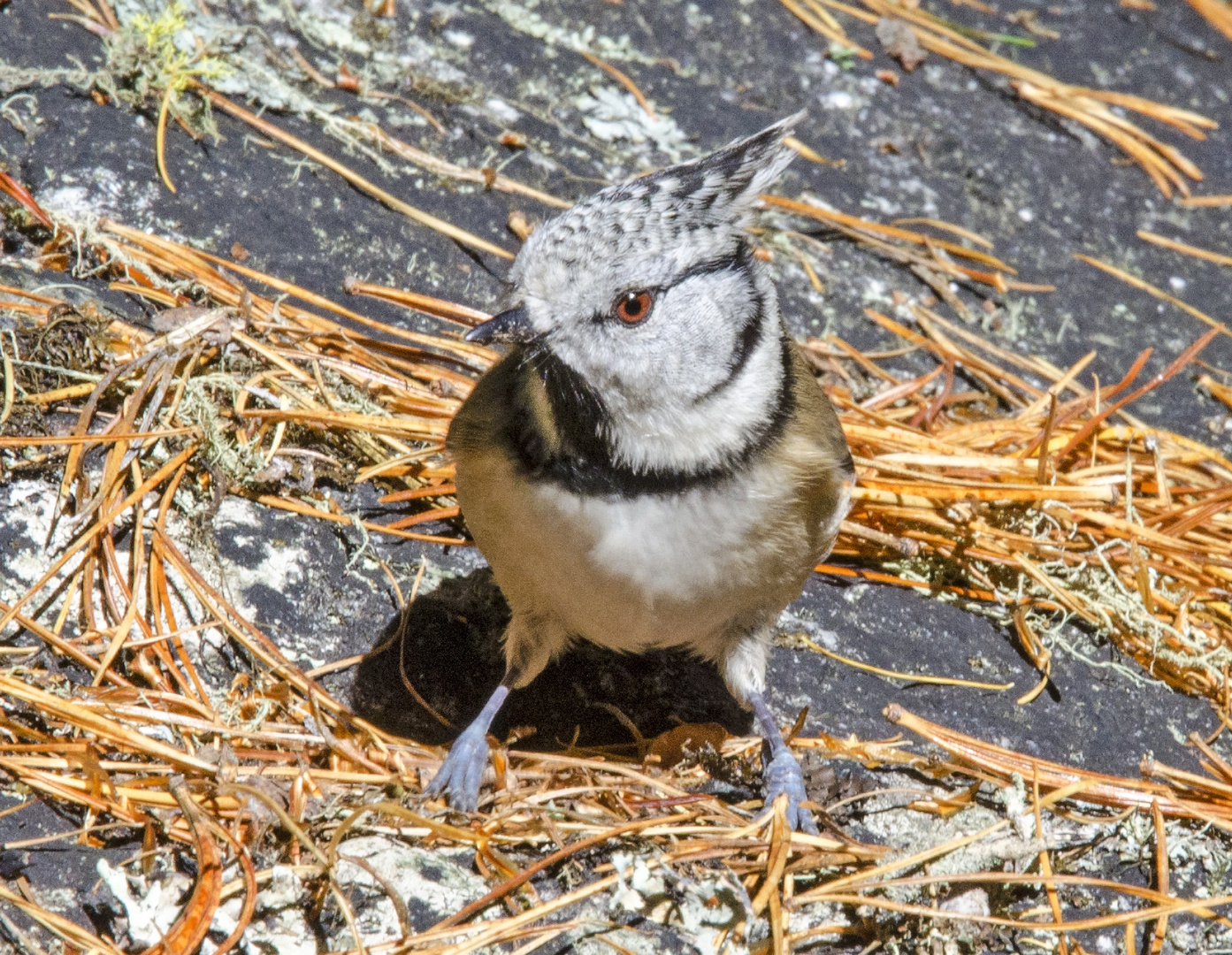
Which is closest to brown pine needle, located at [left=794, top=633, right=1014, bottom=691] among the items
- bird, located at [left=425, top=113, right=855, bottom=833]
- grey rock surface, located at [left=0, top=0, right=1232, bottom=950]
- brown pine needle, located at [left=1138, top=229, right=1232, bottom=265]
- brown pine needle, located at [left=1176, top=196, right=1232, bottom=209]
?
grey rock surface, located at [left=0, top=0, right=1232, bottom=950]

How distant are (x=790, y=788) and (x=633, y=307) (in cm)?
116

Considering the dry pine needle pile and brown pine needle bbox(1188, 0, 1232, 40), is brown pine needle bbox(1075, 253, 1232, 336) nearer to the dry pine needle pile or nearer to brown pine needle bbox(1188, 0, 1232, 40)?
the dry pine needle pile

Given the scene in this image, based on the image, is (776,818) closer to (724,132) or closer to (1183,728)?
(1183,728)

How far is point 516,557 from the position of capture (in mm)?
2551

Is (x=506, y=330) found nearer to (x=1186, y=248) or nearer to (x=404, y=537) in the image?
(x=404, y=537)

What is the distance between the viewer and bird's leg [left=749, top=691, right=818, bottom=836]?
256 centimetres

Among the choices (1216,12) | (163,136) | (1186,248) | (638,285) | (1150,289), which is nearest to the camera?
(638,285)

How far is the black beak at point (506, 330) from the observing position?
94.8 inches

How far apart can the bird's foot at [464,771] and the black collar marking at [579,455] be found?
28.5 inches

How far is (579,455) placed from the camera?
2.45 metres

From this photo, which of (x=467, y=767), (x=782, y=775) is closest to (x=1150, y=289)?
(x=782, y=775)

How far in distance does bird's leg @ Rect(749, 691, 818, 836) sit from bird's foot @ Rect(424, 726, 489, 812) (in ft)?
2.18

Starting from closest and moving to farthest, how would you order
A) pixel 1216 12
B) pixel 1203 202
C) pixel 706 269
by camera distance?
pixel 706 269 < pixel 1203 202 < pixel 1216 12

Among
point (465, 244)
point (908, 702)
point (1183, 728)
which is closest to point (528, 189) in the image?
point (465, 244)
